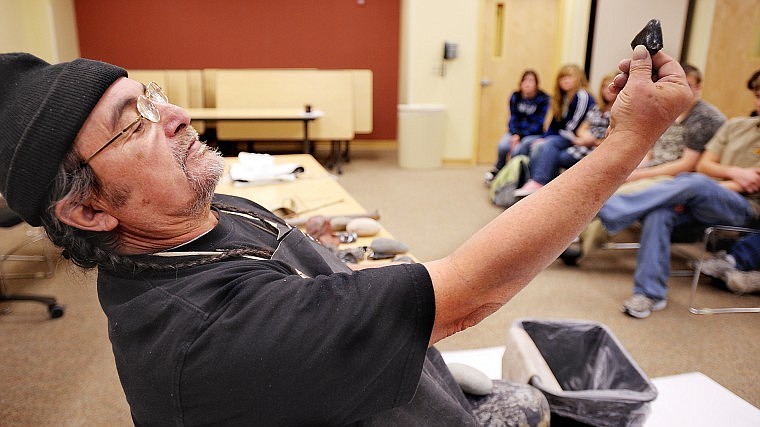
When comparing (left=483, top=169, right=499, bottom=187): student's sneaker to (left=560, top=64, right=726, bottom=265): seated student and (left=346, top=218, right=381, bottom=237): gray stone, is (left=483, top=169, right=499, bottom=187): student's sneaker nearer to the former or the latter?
(left=560, top=64, right=726, bottom=265): seated student

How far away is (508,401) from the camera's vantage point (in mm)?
1198

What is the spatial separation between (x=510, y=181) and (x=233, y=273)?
4.22 m

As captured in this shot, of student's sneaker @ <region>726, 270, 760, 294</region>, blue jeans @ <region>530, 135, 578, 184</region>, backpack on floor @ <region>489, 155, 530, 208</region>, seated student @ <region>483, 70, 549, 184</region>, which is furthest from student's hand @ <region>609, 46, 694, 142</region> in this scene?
seated student @ <region>483, 70, 549, 184</region>

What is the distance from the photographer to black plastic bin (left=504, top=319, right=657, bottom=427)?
1.43m

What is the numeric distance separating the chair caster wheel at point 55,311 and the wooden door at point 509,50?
5.18 metres

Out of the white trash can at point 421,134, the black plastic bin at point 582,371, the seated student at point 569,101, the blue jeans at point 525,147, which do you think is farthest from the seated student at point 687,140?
the white trash can at point 421,134

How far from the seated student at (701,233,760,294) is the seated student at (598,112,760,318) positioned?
21 centimetres

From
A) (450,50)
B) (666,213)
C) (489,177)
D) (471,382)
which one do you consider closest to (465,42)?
(450,50)

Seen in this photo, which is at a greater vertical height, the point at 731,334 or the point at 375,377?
the point at 375,377

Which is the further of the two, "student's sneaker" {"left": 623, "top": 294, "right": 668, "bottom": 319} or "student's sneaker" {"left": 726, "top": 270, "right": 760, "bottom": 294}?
"student's sneaker" {"left": 726, "top": 270, "right": 760, "bottom": 294}

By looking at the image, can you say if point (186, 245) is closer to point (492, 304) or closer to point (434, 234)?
point (492, 304)

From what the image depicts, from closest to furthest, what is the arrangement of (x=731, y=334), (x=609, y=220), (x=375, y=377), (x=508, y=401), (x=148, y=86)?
(x=375, y=377), (x=148, y=86), (x=508, y=401), (x=731, y=334), (x=609, y=220)

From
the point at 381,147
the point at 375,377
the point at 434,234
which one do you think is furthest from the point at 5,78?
the point at 381,147

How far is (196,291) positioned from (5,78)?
1.39 feet
